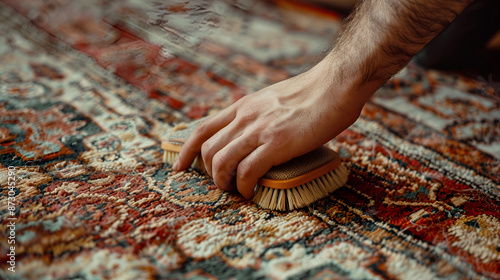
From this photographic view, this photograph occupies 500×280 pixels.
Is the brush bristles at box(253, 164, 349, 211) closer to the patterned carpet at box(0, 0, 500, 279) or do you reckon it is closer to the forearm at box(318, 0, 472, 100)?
the patterned carpet at box(0, 0, 500, 279)

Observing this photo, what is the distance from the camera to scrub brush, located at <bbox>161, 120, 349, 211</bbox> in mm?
561

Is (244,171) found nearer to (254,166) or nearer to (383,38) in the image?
(254,166)

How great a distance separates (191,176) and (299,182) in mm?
208

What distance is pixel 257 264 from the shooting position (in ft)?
1.56

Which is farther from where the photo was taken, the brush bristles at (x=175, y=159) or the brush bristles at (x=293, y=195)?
the brush bristles at (x=175, y=159)

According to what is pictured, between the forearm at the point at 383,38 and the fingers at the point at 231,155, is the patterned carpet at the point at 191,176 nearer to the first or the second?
the fingers at the point at 231,155

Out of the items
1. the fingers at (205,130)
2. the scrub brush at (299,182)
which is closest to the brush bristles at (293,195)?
the scrub brush at (299,182)

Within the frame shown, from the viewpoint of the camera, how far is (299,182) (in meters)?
0.56

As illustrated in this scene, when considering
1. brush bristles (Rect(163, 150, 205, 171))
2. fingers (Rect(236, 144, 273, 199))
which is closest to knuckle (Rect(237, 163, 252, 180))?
fingers (Rect(236, 144, 273, 199))

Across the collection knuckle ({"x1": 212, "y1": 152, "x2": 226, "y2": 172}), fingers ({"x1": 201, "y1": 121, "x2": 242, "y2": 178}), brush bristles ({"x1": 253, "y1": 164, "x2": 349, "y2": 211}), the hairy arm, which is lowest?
brush bristles ({"x1": 253, "y1": 164, "x2": 349, "y2": 211})

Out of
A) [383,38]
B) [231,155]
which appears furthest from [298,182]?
[383,38]

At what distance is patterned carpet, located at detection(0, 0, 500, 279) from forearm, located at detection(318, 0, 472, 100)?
19 cm

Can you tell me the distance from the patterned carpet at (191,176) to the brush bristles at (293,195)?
0.02m

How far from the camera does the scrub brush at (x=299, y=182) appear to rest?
56 centimetres
